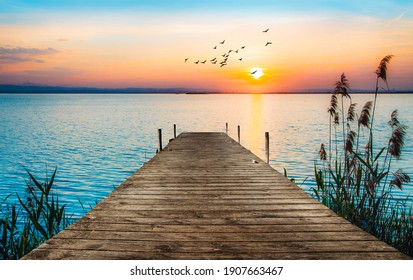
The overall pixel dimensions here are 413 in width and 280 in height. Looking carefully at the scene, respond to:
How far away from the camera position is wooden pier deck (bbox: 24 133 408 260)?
11.8ft

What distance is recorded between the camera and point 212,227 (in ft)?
14.6

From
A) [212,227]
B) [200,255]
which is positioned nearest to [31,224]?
[212,227]

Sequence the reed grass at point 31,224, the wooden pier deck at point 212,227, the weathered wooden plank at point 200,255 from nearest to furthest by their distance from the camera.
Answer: the weathered wooden plank at point 200,255
the wooden pier deck at point 212,227
the reed grass at point 31,224

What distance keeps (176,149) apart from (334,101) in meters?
A: 6.61

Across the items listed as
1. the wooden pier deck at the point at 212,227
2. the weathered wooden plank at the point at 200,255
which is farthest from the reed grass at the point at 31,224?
the weathered wooden plank at the point at 200,255

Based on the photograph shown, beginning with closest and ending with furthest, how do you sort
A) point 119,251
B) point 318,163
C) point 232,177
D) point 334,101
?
point 119,251 < point 232,177 < point 334,101 < point 318,163

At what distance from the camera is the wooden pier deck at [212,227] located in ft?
11.8

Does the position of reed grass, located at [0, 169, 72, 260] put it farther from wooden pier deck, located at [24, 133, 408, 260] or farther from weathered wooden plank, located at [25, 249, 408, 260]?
weathered wooden plank, located at [25, 249, 408, 260]

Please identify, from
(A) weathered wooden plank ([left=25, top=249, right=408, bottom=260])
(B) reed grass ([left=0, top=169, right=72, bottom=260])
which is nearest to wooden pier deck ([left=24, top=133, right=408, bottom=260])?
(A) weathered wooden plank ([left=25, top=249, right=408, bottom=260])

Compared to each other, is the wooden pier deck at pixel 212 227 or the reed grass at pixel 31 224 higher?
the wooden pier deck at pixel 212 227

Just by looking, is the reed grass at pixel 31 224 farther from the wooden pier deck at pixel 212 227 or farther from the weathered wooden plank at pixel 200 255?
the weathered wooden plank at pixel 200 255
